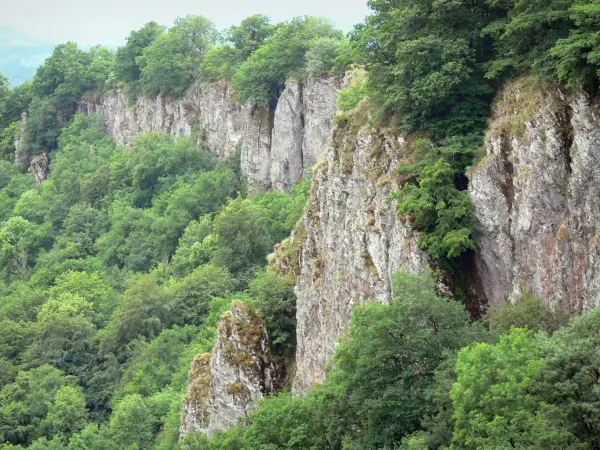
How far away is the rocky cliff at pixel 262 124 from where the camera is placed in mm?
54094

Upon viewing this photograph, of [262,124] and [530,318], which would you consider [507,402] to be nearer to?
[530,318]

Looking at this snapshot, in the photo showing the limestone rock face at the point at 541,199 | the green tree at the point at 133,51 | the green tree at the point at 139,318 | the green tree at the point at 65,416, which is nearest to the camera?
the limestone rock face at the point at 541,199

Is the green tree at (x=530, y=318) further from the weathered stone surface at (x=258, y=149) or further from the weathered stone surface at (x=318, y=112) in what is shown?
the weathered stone surface at (x=258, y=149)

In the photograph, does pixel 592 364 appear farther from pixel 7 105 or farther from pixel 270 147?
pixel 7 105

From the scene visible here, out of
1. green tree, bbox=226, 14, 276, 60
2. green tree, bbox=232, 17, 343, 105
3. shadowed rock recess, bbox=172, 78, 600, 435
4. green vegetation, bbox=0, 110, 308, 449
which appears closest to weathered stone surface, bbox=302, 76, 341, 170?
green tree, bbox=232, 17, 343, 105

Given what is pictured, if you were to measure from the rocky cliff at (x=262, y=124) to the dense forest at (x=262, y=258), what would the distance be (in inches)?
60.4

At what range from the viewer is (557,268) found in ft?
65.3

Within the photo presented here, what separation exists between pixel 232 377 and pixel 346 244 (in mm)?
7600

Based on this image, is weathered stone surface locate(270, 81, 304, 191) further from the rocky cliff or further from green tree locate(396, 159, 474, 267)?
green tree locate(396, 159, 474, 267)

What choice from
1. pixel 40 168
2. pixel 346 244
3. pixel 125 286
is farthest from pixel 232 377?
pixel 40 168

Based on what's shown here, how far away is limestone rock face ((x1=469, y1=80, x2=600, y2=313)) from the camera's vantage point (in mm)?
19109

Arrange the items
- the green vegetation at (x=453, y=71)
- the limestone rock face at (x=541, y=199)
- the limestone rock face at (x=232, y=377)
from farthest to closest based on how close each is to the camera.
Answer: the limestone rock face at (x=232, y=377) < the green vegetation at (x=453, y=71) < the limestone rock face at (x=541, y=199)

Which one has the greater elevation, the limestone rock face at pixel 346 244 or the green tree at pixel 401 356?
the limestone rock face at pixel 346 244

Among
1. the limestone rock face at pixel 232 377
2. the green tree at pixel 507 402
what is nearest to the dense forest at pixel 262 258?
the green tree at pixel 507 402
